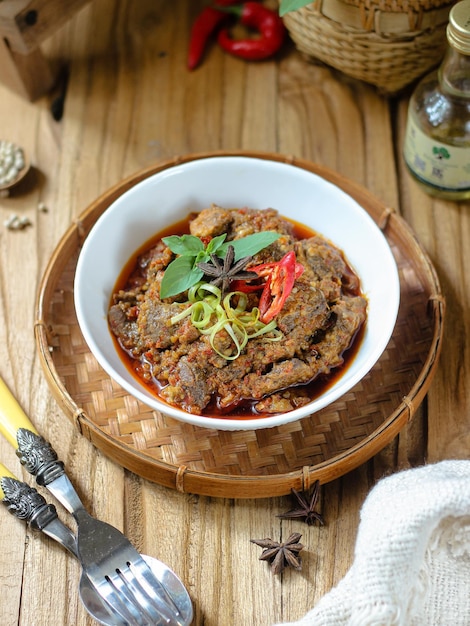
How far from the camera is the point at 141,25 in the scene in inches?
173

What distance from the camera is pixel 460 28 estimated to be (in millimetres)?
2982

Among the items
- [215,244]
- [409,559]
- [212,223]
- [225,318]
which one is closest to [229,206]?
[212,223]

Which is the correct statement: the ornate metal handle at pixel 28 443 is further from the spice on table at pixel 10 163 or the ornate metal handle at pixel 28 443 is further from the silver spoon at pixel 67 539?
the spice on table at pixel 10 163

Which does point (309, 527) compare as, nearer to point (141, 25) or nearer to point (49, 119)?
point (49, 119)

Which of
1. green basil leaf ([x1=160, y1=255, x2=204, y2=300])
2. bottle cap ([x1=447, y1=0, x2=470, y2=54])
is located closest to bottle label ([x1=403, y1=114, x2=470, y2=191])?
bottle cap ([x1=447, y1=0, x2=470, y2=54])

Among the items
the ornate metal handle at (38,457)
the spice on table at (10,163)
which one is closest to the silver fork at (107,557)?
the ornate metal handle at (38,457)

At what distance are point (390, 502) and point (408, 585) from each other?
0.91 feet

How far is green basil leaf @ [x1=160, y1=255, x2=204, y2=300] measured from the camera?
2930mm

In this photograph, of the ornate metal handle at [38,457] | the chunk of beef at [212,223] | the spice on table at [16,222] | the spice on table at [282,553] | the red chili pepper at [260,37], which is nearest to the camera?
the spice on table at [282,553]

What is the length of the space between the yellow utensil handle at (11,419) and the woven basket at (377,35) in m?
2.23

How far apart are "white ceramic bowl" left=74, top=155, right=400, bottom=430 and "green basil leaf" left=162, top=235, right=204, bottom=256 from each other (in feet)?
1.11

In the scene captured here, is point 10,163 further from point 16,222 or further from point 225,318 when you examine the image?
point 225,318

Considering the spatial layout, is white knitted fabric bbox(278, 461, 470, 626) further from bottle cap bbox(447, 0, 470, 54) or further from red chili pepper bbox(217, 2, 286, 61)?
red chili pepper bbox(217, 2, 286, 61)

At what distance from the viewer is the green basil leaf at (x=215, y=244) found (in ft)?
9.86
